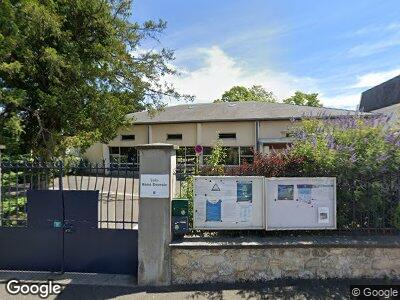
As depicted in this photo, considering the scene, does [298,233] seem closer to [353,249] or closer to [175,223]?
[353,249]

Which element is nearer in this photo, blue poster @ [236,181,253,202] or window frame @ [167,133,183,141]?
blue poster @ [236,181,253,202]

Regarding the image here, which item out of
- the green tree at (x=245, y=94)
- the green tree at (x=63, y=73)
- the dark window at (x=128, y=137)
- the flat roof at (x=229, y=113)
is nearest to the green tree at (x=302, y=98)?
the green tree at (x=245, y=94)

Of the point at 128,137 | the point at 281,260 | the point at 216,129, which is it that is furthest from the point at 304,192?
the point at 128,137

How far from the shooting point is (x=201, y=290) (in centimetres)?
526

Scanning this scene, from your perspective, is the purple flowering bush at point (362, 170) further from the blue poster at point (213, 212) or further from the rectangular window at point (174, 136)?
the rectangular window at point (174, 136)

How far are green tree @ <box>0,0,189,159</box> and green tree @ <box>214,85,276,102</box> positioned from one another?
4079cm

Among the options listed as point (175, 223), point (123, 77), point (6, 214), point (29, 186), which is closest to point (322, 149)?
point (175, 223)

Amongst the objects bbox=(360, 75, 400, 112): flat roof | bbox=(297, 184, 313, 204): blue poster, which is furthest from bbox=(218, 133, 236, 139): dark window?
bbox=(297, 184, 313, 204): blue poster

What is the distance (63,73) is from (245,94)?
45310mm

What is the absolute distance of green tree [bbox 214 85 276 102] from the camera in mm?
54125

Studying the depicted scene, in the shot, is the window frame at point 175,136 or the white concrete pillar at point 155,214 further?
the window frame at point 175,136

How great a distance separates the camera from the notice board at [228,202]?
5.73 meters

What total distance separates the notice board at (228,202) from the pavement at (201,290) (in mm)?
945

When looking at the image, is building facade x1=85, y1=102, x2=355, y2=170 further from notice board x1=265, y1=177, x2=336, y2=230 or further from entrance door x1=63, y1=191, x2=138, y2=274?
entrance door x1=63, y1=191, x2=138, y2=274
